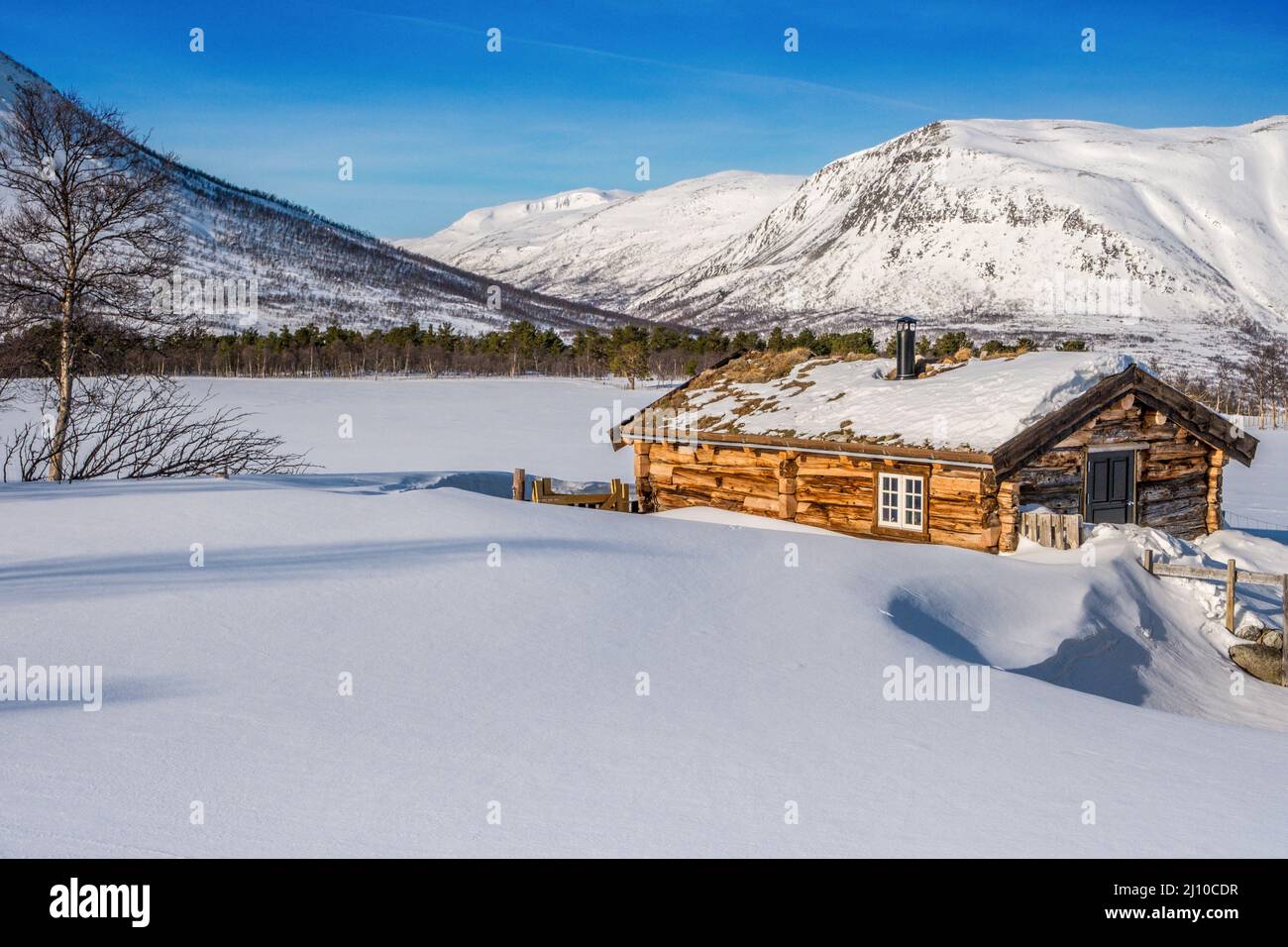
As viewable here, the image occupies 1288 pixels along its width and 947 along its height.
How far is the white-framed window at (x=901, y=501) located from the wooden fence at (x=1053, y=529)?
1.87 metres

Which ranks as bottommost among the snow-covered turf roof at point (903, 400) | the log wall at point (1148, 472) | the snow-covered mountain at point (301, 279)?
the log wall at point (1148, 472)

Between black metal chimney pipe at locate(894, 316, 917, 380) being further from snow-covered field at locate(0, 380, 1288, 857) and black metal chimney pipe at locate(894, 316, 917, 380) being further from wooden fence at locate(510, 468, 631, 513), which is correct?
wooden fence at locate(510, 468, 631, 513)

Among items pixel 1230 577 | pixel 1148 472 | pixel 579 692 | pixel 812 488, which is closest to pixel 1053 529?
pixel 1230 577

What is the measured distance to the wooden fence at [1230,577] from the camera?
43.6 ft

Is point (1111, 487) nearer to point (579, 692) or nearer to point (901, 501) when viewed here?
point (901, 501)

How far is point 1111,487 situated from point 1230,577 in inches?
170

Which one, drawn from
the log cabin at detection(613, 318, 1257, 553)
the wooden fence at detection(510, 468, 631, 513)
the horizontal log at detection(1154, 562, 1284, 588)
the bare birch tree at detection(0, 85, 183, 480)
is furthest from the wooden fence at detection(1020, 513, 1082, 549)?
the bare birch tree at detection(0, 85, 183, 480)

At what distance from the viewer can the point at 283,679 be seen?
8.30 m

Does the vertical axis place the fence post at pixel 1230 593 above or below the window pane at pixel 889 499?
below

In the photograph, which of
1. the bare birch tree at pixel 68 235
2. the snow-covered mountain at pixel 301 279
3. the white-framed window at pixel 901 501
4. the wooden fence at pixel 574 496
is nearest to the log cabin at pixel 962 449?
the white-framed window at pixel 901 501

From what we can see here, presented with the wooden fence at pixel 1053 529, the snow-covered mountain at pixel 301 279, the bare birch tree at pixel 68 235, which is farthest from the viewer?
the snow-covered mountain at pixel 301 279

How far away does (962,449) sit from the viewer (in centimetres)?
1664

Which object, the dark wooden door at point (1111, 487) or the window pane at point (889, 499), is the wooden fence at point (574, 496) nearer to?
the window pane at point (889, 499)
